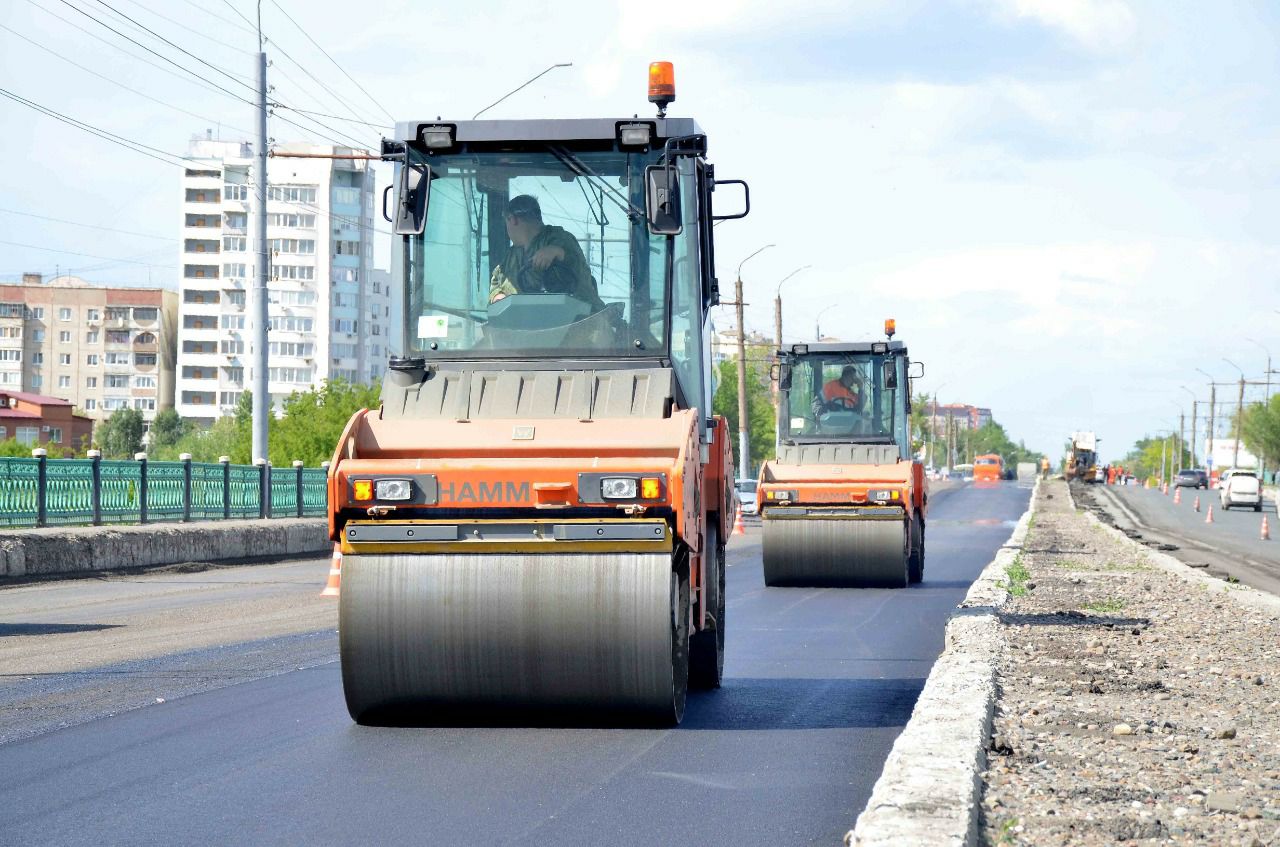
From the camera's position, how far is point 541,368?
8.66 meters

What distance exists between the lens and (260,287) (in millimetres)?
31922

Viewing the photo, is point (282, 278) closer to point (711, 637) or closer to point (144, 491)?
point (144, 491)

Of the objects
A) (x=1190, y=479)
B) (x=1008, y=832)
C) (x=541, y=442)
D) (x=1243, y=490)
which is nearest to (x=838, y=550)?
(x=541, y=442)

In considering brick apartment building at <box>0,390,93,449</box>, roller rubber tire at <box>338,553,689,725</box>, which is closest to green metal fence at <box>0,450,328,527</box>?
roller rubber tire at <box>338,553,689,725</box>

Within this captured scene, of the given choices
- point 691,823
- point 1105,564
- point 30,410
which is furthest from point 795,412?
point 30,410

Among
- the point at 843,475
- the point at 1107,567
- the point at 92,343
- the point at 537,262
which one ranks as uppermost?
the point at 92,343

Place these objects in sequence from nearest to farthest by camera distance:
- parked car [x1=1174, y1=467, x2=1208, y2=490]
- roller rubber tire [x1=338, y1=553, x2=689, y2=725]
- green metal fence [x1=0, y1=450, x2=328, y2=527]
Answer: roller rubber tire [x1=338, y1=553, x2=689, y2=725], green metal fence [x1=0, y1=450, x2=328, y2=527], parked car [x1=1174, y1=467, x2=1208, y2=490]

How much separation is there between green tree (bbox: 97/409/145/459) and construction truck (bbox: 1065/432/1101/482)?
238 feet

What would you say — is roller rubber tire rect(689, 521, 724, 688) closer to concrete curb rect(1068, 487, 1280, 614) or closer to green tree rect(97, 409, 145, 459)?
concrete curb rect(1068, 487, 1280, 614)

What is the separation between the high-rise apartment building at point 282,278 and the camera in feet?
427

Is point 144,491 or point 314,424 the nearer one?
point 144,491

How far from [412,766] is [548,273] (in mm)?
2953

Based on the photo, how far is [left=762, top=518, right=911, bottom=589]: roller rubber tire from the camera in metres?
19.9

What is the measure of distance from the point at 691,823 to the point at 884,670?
18.5ft
